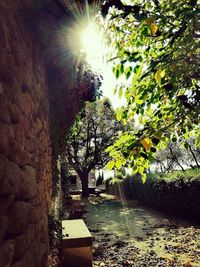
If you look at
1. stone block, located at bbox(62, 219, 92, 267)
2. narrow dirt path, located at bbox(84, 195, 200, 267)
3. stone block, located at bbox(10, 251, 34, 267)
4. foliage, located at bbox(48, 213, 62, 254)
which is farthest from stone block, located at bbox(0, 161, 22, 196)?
narrow dirt path, located at bbox(84, 195, 200, 267)

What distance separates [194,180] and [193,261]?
16.5 feet

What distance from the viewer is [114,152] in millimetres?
2977

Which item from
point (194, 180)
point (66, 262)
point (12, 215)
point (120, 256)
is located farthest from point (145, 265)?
point (194, 180)

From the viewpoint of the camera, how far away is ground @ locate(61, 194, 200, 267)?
5379 mm

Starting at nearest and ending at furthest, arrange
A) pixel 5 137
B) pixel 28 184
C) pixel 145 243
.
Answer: pixel 5 137, pixel 28 184, pixel 145 243

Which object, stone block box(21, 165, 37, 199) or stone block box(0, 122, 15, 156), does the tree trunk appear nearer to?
stone block box(21, 165, 37, 199)

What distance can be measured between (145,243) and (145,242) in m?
0.11

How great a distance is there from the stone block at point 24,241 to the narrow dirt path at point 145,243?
3.12 meters

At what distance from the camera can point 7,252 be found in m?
1.77

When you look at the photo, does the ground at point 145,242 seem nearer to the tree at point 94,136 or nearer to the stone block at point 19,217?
the stone block at point 19,217

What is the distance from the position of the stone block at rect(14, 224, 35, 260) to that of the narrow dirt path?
3118 millimetres

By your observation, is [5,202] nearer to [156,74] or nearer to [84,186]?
[156,74]

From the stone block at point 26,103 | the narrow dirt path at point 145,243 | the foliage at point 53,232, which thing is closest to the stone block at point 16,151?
the stone block at point 26,103

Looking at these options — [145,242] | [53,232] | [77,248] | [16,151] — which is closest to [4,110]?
[16,151]
